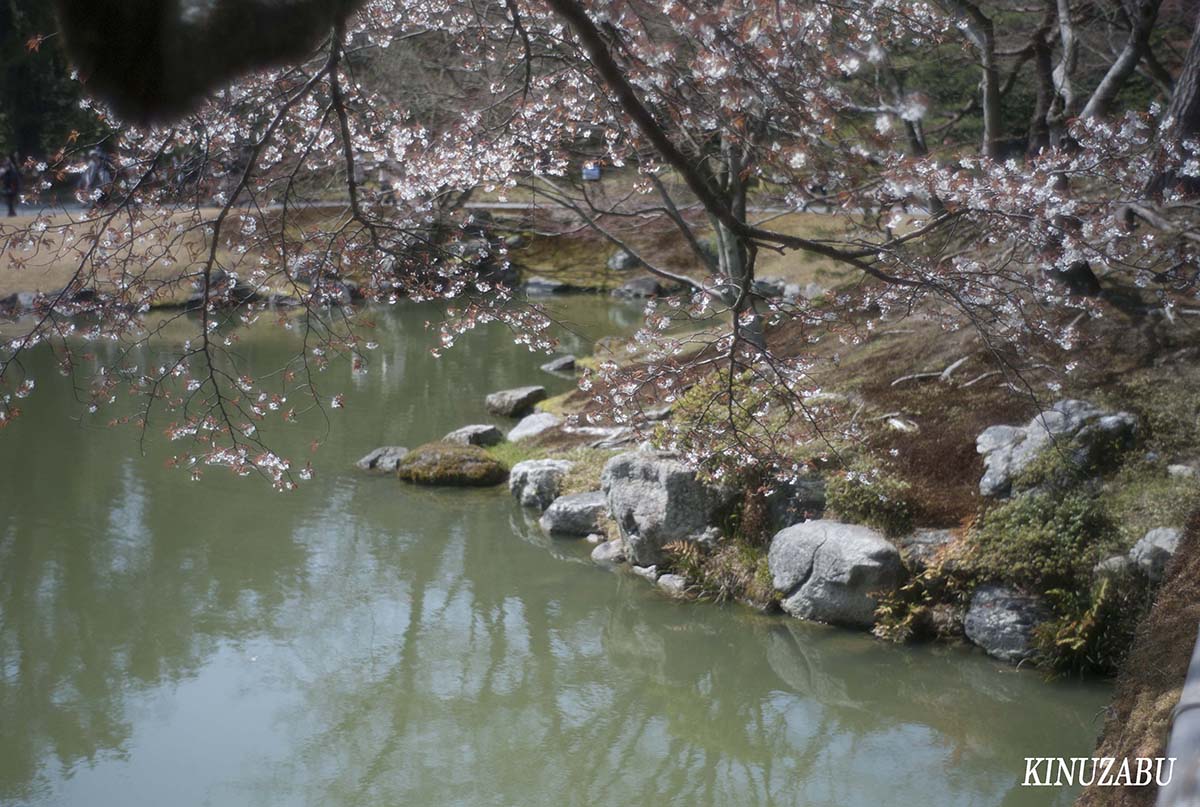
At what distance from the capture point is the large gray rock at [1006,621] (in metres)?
6.29

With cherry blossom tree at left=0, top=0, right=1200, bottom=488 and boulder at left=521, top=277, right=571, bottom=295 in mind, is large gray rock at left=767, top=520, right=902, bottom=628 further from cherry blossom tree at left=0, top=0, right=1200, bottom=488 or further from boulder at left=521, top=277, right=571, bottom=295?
boulder at left=521, top=277, right=571, bottom=295

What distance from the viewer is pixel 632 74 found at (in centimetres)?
399

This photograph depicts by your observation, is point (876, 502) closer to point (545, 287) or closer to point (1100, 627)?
point (1100, 627)

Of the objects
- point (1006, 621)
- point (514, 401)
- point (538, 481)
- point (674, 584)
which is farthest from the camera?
point (514, 401)

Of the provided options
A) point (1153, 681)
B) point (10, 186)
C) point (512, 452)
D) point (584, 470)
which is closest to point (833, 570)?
point (1153, 681)

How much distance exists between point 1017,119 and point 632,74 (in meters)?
15.4

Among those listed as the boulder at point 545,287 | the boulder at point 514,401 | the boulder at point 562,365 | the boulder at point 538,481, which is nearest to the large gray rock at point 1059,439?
the boulder at point 538,481

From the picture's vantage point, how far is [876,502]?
23.3ft

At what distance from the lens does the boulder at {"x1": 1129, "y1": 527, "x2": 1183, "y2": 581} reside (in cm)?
596

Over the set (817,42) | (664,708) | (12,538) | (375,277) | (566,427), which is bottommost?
(664,708)

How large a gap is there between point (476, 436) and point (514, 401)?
167cm

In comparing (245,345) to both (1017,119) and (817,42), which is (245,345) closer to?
Result: (1017,119)

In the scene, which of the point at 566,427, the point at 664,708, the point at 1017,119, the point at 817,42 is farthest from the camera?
the point at 1017,119

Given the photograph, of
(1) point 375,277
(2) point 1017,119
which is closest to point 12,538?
(1) point 375,277
